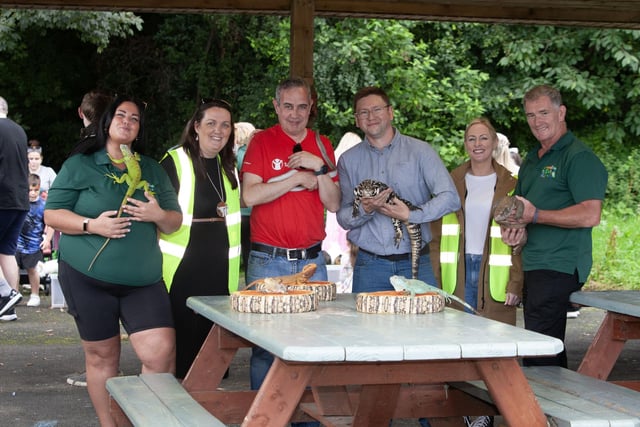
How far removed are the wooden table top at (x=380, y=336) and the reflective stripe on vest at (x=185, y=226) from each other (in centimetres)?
116

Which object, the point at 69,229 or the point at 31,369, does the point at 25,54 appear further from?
the point at 69,229

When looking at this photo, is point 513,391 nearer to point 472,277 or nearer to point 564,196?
point 564,196

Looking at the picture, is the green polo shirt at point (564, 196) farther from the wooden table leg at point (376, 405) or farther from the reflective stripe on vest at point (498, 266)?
the wooden table leg at point (376, 405)

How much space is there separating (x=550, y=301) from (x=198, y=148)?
2.09 meters

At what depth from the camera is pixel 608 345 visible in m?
5.27

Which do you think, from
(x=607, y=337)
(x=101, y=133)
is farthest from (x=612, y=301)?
(x=101, y=133)

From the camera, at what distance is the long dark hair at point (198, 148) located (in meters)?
5.47

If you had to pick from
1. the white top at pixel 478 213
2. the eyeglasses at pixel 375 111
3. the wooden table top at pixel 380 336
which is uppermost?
the eyeglasses at pixel 375 111

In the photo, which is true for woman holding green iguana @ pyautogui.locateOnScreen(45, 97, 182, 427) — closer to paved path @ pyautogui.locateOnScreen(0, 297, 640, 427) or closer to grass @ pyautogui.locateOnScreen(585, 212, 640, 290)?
paved path @ pyautogui.locateOnScreen(0, 297, 640, 427)

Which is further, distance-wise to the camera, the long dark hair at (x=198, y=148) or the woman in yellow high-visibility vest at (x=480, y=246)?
the woman in yellow high-visibility vest at (x=480, y=246)

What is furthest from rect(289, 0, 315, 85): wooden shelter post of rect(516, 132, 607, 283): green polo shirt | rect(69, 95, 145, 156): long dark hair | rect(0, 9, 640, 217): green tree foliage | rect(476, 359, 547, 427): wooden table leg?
rect(0, 9, 640, 217): green tree foliage

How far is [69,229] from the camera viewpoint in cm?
480

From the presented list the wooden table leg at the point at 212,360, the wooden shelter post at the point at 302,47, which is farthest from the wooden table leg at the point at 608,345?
the wooden shelter post at the point at 302,47

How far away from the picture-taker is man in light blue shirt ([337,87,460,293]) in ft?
17.8
